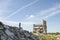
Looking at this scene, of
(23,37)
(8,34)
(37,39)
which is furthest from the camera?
(37,39)

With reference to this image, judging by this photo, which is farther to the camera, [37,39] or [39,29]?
[39,29]

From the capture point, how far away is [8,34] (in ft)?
27.1

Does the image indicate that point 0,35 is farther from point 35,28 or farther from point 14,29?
point 35,28

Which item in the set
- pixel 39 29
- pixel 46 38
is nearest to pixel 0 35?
pixel 46 38

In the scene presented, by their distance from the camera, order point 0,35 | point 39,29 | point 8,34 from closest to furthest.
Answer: point 0,35
point 8,34
point 39,29

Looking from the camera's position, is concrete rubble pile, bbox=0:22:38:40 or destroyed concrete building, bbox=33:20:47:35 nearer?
concrete rubble pile, bbox=0:22:38:40

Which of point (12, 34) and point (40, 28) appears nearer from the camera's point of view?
point (12, 34)

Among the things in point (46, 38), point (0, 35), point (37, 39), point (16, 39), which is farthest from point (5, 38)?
point (46, 38)

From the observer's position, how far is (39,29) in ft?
50.4

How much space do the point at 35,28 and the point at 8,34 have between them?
767 centimetres

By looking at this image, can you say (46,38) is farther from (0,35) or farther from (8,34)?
(0,35)

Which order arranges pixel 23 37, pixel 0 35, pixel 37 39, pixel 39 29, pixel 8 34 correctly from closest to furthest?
pixel 0 35 → pixel 8 34 → pixel 23 37 → pixel 37 39 → pixel 39 29

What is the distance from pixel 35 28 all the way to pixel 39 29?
0.53 meters

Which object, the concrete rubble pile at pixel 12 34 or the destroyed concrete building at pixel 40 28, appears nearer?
the concrete rubble pile at pixel 12 34
